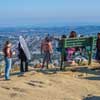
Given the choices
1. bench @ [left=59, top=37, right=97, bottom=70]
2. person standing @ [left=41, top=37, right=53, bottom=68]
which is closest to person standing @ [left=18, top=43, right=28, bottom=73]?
person standing @ [left=41, top=37, right=53, bottom=68]

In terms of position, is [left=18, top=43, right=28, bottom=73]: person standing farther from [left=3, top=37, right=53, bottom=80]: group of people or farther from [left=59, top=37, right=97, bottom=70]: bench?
[left=59, top=37, right=97, bottom=70]: bench

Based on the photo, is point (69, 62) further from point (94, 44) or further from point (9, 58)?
point (9, 58)

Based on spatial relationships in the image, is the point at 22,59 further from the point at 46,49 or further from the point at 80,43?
the point at 80,43

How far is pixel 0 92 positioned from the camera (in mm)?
14023

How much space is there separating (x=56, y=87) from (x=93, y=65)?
4.37 m

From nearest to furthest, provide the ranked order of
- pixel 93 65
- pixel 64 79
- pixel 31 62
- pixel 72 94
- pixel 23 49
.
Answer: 1. pixel 72 94
2. pixel 64 79
3. pixel 23 49
4. pixel 93 65
5. pixel 31 62

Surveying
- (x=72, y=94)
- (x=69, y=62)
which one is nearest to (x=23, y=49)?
(x=69, y=62)

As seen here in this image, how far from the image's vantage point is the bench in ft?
59.2

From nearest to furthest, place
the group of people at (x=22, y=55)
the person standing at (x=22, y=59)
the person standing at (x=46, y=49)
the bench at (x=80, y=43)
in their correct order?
the group of people at (x=22, y=55), the person standing at (x=22, y=59), the bench at (x=80, y=43), the person standing at (x=46, y=49)

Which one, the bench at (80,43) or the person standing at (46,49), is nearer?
the bench at (80,43)

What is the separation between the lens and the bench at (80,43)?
711 inches

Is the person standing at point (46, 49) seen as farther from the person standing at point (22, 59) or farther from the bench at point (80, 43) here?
the person standing at point (22, 59)

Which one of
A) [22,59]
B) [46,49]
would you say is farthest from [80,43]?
[22,59]

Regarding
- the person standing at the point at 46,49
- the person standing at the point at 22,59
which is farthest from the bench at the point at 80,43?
the person standing at the point at 22,59
